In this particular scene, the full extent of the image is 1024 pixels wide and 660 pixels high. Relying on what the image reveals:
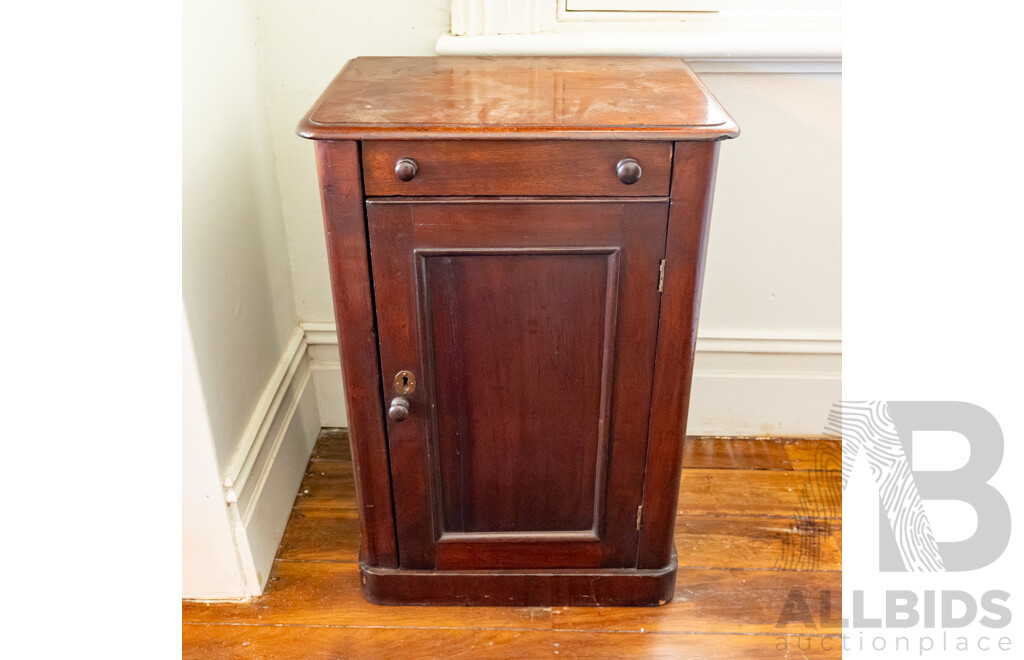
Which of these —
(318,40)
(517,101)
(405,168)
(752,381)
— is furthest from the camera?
(752,381)

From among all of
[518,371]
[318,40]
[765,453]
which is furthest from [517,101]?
[765,453]

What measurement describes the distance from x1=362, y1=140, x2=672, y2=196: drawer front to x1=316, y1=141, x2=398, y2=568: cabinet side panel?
0.04 metres

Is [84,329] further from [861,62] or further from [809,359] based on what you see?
[809,359]

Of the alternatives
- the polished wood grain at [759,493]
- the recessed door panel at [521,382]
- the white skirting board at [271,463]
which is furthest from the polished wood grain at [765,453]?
the white skirting board at [271,463]

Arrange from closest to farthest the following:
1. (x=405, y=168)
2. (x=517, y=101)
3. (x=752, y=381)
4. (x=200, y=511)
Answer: (x=405, y=168) < (x=517, y=101) < (x=200, y=511) < (x=752, y=381)

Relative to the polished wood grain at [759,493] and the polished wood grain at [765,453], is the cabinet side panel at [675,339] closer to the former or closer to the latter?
the polished wood grain at [759,493]

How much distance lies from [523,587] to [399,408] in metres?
0.46

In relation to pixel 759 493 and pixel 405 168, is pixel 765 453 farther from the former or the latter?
pixel 405 168

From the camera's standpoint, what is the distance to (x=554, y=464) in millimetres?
1358

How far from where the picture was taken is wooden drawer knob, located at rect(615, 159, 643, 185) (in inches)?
42.7

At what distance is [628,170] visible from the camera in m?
1.09

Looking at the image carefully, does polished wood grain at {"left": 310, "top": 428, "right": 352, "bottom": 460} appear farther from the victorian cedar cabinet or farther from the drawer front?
the drawer front

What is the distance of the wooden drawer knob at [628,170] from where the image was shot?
108 centimetres

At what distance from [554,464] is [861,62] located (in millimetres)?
973
